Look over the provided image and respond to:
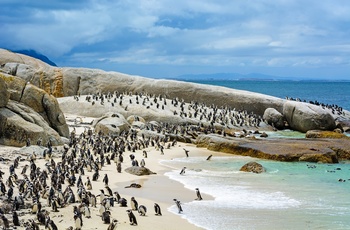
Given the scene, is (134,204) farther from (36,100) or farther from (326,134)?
(326,134)

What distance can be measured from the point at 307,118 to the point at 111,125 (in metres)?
18.9

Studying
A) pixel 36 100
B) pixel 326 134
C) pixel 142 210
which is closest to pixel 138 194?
pixel 142 210

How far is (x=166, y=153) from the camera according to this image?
2919 cm

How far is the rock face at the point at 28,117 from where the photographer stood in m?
24.4

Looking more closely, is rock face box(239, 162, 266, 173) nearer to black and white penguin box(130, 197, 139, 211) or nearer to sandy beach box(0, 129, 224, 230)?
sandy beach box(0, 129, 224, 230)

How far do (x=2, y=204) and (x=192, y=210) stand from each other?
5.49 m

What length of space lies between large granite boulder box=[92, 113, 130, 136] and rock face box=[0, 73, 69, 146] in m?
4.43

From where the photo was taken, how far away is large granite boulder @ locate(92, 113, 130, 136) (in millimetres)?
33188

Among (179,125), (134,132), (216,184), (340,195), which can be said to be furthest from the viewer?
(179,125)

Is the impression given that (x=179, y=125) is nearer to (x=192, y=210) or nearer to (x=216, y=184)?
(x=216, y=184)

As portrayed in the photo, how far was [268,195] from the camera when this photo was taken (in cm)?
1803

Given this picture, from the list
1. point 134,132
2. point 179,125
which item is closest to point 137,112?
point 179,125

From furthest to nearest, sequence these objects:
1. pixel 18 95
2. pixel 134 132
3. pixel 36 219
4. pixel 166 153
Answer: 1. pixel 134 132
2. pixel 166 153
3. pixel 18 95
4. pixel 36 219

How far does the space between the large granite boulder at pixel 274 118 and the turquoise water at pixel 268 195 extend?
65.9 feet
